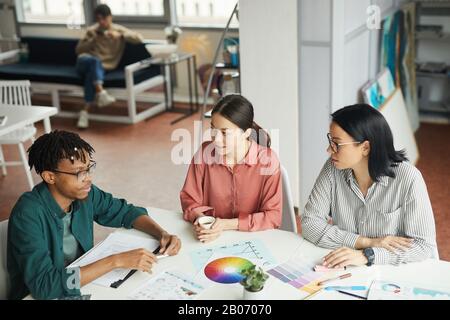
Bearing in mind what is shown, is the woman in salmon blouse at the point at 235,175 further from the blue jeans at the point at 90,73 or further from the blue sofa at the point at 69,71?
the blue jeans at the point at 90,73

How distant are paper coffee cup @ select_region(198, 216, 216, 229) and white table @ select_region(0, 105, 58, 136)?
2.20m

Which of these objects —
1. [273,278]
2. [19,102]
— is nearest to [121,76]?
[19,102]

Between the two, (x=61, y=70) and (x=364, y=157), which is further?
(x=61, y=70)

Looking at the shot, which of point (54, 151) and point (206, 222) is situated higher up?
point (54, 151)

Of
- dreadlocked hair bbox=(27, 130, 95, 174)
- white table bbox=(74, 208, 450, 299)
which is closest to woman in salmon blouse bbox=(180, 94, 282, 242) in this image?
white table bbox=(74, 208, 450, 299)

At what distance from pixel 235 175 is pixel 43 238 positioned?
2.73ft

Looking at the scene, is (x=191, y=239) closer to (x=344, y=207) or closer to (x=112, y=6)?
(x=344, y=207)

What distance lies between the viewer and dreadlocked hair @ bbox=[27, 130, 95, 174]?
6.93 feet

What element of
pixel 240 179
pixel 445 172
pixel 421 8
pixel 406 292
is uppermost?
pixel 421 8

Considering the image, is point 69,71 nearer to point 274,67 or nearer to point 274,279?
point 274,67

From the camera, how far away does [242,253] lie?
7.11 feet

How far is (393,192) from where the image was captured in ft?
7.18

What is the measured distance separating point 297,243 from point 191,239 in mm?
405

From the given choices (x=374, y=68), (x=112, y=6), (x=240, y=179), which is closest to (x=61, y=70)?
(x=112, y=6)
